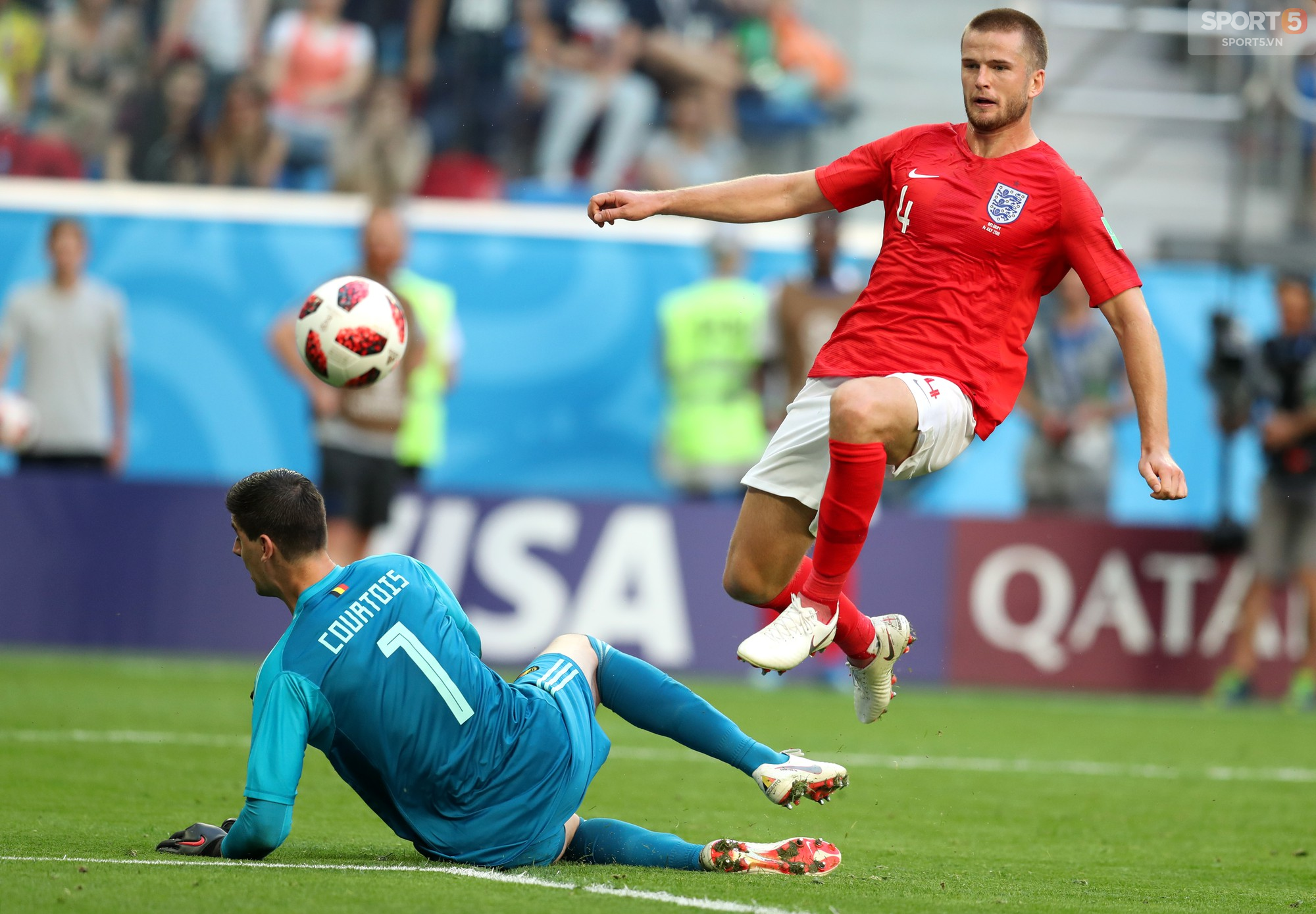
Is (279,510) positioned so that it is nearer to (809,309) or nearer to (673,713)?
(673,713)

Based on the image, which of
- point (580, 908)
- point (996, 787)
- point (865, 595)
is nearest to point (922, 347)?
point (580, 908)

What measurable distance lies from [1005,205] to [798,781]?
6.44 ft

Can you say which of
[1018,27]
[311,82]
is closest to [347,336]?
[1018,27]

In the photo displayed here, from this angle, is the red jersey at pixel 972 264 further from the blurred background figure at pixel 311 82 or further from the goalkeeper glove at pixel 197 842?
the blurred background figure at pixel 311 82

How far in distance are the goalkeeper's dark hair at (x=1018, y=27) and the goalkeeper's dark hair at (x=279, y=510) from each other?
2.55 m

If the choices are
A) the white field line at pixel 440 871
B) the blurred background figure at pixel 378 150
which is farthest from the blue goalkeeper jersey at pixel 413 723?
the blurred background figure at pixel 378 150

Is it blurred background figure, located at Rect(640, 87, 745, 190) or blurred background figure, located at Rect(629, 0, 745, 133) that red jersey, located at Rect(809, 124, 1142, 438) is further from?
blurred background figure, located at Rect(629, 0, 745, 133)

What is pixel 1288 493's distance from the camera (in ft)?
37.2

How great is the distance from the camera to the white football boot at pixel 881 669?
19.9 ft

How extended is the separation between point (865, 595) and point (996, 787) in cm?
384

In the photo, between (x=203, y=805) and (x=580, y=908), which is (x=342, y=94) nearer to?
(x=203, y=805)

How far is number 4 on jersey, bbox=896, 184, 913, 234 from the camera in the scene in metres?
5.77

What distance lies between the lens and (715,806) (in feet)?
22.3

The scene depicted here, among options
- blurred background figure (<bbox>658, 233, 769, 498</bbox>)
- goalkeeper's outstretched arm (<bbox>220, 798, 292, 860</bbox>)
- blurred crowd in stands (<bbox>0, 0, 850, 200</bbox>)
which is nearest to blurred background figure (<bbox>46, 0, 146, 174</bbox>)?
blurred crowd in stands (<bbox>0, 0, 850, 200</bbox>)
